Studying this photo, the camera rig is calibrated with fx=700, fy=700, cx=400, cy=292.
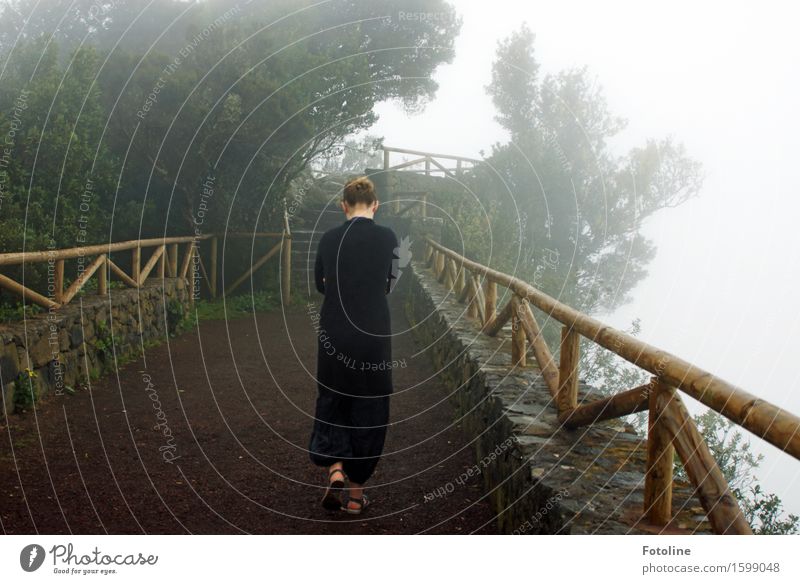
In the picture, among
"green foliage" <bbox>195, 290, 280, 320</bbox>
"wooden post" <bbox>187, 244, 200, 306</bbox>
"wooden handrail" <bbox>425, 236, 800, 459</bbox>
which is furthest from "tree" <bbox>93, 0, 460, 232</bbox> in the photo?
"wooden handrail" <bbox>425, 236, 800, 459</bbox>

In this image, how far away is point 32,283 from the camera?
8.34 meters

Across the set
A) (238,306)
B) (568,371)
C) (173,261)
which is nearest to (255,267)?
(238,306)

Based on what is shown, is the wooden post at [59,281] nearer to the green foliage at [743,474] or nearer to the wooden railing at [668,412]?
the wooden railing at [668,412]

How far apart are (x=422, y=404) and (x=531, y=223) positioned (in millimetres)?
12610

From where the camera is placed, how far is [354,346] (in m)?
4.04

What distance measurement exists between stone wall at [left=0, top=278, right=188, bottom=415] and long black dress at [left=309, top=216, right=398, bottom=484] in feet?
11.0

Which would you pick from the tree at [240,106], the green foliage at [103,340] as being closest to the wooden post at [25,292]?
the green foliage at [103,340]

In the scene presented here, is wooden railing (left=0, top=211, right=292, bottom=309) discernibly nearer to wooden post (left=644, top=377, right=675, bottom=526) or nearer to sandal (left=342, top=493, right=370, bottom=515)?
sandal (left=342, top=493, right=370, bottom=515)

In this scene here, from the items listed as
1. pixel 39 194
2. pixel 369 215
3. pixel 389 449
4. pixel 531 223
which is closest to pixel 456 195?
pixel 531 223

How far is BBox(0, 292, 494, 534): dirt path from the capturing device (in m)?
4.20

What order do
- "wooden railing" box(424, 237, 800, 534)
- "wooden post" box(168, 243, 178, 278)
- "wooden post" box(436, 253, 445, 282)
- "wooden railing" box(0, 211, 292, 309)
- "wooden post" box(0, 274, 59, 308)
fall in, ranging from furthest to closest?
"wooden post" box(436, 253, 445, 282) → "wooden post" box(168, 243, 178, 278) → "wooden railing" box(0, 211, 292, 309) → "wooden post" box(0, 274, 59, 308) → "wooden railing" box(424, 237, 800, 534)

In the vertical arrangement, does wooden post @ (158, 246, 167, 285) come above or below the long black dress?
above

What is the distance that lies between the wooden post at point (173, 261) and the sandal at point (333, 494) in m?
8.43
